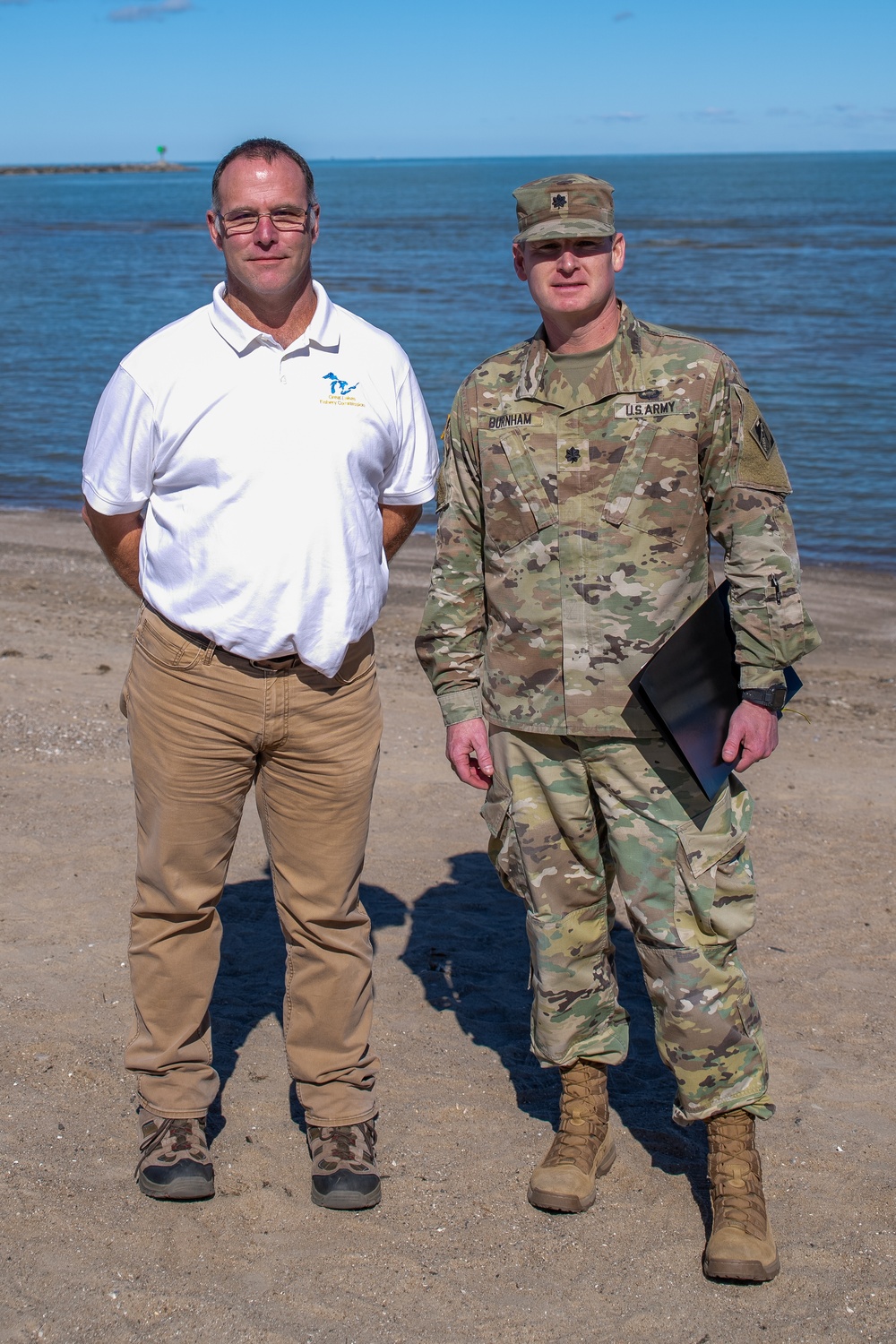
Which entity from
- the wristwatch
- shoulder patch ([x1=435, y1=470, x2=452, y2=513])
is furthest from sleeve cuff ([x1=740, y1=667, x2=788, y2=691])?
shoulder patch ([x1=435, y1=470, x2=452, y2=513])

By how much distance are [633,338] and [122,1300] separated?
2.44m

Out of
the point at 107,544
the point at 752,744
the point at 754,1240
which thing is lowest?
the point at 754,1240

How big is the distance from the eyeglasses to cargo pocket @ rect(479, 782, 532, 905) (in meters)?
1.41

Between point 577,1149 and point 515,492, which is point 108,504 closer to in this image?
point 515,492

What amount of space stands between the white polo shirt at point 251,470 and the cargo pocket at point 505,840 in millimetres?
553

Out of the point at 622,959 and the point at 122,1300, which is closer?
the point at 122,1300

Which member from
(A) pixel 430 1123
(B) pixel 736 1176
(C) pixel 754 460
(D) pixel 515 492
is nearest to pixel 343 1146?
(A) pixel 430 1123

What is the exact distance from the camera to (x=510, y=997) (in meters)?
4.43

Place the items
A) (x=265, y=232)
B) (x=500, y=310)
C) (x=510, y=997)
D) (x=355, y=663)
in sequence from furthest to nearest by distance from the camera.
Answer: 1. (x=500, y=310)
2. (x=510, y=997)
3. (x=355, y=663)
4. (x=265, y=232)

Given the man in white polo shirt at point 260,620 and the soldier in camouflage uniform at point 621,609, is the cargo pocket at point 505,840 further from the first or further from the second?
the man in white polo shirt at point 260,620

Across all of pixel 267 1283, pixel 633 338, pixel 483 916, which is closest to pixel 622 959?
pixel 483 916

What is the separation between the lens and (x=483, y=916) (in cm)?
505

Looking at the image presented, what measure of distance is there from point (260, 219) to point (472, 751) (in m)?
1.35

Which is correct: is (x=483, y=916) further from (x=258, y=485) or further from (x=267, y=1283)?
(x=258, y=485)
